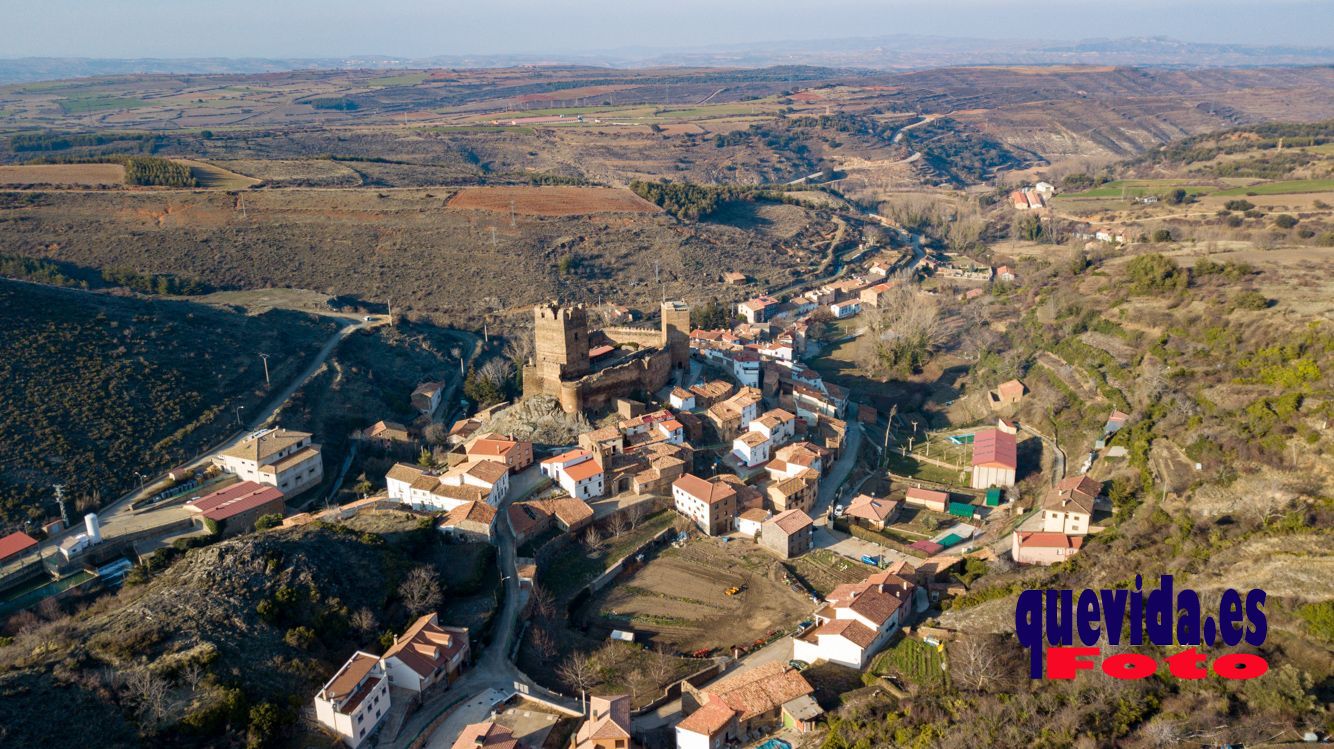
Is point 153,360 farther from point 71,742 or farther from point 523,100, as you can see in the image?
point 523,100

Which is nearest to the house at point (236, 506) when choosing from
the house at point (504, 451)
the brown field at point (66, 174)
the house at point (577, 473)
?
the house at point (504, 451)

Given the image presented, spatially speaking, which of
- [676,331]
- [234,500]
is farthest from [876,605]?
[234,500]

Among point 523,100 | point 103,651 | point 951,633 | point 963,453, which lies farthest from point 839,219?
point 523,100

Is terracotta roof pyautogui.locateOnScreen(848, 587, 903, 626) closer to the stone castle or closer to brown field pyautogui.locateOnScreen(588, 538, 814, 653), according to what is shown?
brown field pyautogui.locateOnScreen(588, 538, 814, 653)

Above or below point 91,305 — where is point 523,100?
above

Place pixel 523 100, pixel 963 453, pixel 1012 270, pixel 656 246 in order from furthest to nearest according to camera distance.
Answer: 1. pixel 523 100
2. pixel 656 246
3. pixel 1012 270
4. pixel 963 453

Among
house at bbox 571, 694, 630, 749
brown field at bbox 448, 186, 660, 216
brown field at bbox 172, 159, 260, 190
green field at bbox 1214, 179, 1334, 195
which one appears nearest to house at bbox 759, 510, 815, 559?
house at bbox 571, 694, 630, 749

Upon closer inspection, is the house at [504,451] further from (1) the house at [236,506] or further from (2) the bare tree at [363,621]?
(2) the bare tree at [363,621]
